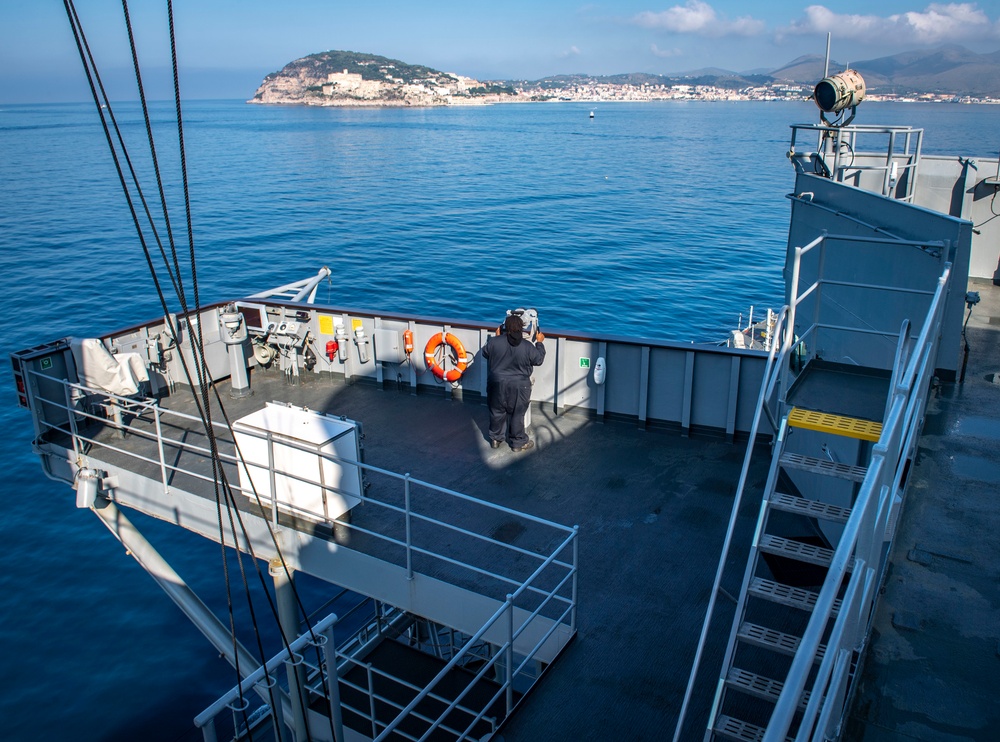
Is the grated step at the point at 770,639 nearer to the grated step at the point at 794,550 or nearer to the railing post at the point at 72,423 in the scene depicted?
the grated step at the point at 794,550

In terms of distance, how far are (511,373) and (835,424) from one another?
4.07 meters

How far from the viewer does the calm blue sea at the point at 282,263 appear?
1405 cm

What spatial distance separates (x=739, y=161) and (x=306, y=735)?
78668mm

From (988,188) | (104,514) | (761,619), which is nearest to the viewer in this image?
(761,619)

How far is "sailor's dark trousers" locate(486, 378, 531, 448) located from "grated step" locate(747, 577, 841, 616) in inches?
181

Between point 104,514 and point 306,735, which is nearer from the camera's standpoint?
point 306,735

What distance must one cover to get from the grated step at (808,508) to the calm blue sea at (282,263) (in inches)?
454

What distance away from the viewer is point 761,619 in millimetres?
6223

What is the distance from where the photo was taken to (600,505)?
26.5ft

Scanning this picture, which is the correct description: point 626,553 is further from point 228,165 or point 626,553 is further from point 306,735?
point 228,165

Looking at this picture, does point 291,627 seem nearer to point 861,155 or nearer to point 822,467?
point 822,467

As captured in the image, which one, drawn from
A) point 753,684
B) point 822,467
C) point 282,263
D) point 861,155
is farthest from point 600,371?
point 282,263

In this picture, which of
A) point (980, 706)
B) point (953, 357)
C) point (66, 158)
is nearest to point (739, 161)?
point (66, 158)

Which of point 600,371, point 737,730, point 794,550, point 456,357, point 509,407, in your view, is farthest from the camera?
point 456,357
